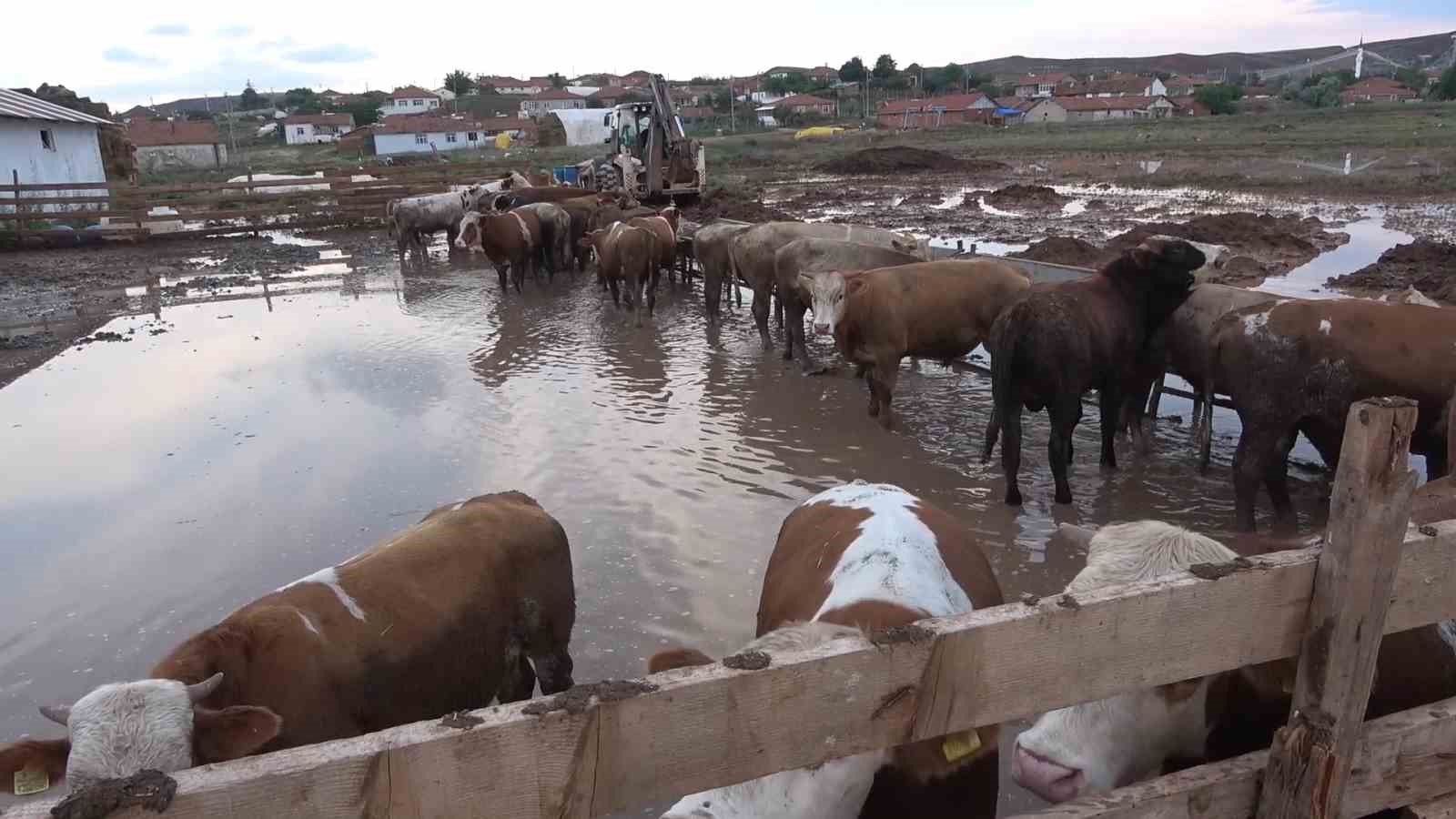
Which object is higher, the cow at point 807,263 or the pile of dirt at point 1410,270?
the cow at point 807,263

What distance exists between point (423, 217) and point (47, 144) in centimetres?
1665

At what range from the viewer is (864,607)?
9.57ft

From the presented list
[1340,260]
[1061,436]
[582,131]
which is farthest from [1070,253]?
[582,131]

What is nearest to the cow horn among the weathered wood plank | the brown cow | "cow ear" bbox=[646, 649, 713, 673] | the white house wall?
the weathered wood plank

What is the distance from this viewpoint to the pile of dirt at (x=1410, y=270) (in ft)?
38.8

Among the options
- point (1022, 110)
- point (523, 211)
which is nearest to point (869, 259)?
point (523, 211)

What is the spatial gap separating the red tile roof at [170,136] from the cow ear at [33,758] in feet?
249

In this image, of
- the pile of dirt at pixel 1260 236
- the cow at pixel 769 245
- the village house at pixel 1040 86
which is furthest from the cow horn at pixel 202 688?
the village house at pixel 1040 86

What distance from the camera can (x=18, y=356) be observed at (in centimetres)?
1187

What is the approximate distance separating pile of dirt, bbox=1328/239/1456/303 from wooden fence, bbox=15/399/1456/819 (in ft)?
36.0

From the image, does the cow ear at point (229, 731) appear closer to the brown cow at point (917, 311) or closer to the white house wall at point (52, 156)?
the brown cow at point (917, 311)

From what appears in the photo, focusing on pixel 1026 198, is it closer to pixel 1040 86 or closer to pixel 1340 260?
pixel 1340 260

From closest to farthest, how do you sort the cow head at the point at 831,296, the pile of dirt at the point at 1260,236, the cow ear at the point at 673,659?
the cow ear at the point at 673,659
the cow head at the point at 831,296
the pile of dirt at the point at 1260,236

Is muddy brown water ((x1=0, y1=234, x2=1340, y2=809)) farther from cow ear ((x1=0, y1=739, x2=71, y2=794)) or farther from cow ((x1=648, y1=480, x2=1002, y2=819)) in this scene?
cow ear ((x1=0, y1=739, x2=71, y2=794))
